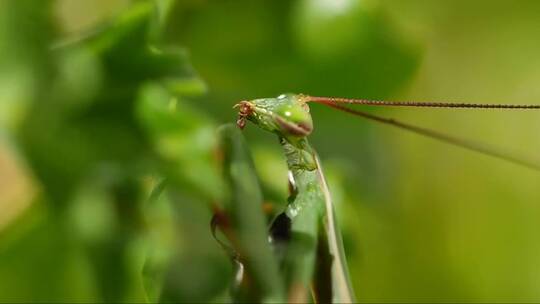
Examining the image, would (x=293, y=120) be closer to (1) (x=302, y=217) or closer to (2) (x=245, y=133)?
(1) (x=302, y=217)

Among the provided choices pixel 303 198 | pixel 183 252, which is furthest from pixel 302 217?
pixel 183 252

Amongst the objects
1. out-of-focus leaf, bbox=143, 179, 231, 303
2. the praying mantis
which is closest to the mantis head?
the praying mantis

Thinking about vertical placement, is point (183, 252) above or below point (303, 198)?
below

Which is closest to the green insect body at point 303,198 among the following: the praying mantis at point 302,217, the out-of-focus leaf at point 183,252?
the praying mantis at point 302,217

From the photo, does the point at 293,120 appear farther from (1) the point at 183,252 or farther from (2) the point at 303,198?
(1) the point at 183,252

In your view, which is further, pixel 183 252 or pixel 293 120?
pixel 183 252

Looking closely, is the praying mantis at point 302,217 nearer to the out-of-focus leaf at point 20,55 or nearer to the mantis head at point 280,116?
the mantis head at point 280,116
